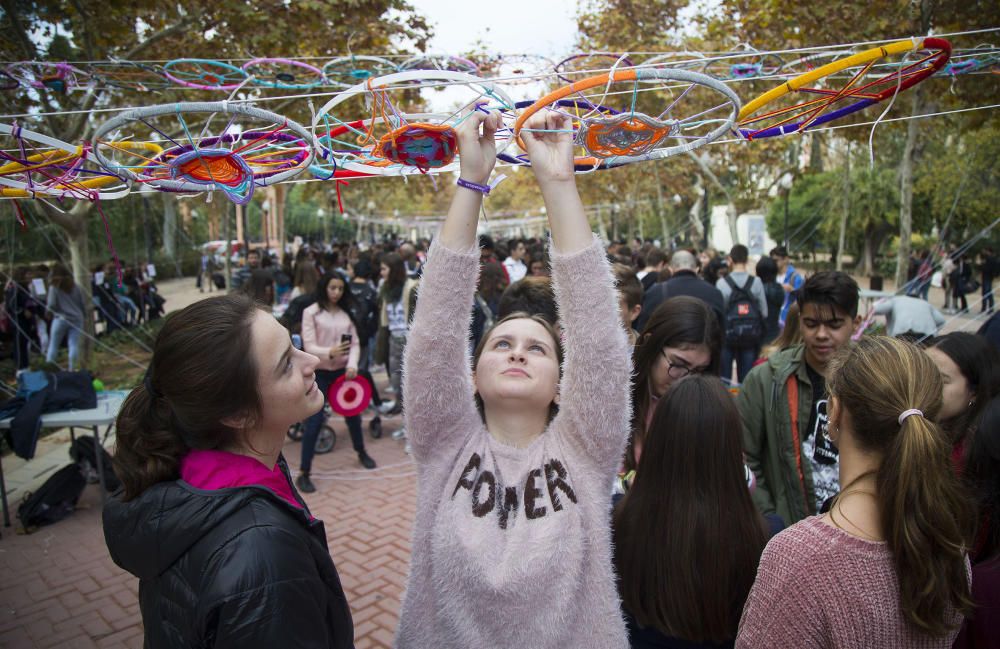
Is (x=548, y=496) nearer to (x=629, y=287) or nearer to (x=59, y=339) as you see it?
(x=629, y=287)

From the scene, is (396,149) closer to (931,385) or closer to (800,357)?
(931,385)

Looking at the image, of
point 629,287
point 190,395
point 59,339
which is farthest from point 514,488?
point 59,339

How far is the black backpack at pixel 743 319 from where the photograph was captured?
665cm

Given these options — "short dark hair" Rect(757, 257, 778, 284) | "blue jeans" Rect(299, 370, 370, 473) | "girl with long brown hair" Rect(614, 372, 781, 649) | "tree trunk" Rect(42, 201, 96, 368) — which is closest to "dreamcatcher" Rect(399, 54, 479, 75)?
"girl with long brown hair" Rect(614, 372, 781, 649)

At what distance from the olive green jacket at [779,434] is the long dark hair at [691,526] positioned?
921mm

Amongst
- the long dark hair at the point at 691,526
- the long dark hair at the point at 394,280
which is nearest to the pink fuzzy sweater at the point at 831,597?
the long dark hair at the point at 691,526

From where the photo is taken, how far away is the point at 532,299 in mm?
3447

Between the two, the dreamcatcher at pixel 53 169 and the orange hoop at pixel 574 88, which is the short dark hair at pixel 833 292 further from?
the dreamcatcher at pixel 53 169

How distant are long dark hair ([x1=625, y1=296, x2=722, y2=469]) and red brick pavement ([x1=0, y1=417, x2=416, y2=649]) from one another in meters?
1.88

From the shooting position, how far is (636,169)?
2381cm

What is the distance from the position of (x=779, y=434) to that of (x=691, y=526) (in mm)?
1149

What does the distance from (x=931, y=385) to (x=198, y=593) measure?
1562mm

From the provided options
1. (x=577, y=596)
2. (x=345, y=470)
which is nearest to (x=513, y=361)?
(x=577, y=596)

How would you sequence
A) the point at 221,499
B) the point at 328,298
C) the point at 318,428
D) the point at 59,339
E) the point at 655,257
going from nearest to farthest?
the point at 221,499 → the point at 318,428 → the point at 328,298 → the point at 655,257 → the point at 59,339
